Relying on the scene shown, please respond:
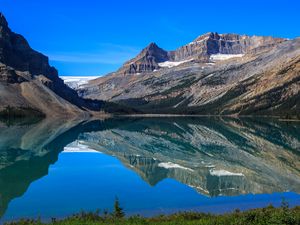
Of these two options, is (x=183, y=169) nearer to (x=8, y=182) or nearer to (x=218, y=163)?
(x=218, y=163)

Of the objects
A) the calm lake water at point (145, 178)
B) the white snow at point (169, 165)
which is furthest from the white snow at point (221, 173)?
the white snow at point (169, 165)

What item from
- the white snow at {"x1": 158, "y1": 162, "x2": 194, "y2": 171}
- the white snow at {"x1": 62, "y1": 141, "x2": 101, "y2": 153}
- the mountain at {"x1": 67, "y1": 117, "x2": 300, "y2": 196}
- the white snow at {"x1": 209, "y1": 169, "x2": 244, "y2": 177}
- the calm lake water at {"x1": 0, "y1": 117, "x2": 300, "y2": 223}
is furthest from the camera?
the white snow at {"x1": 62, "y1": 141, "x2": 101, "y2": 153}

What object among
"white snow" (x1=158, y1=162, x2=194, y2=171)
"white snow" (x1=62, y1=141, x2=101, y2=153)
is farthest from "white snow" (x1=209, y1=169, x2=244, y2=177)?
"white snow" (x1=62, y1=141, x2=101, y2=153)

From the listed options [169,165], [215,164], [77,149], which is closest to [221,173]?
[215,164]

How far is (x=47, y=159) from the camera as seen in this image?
72938 millimetres

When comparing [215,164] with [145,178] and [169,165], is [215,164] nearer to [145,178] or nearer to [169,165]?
[169,165]

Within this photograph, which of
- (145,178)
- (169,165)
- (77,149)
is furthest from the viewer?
(77,149)

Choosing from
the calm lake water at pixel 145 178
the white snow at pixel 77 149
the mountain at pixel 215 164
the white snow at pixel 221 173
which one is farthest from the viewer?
the white snow at pixel 77 149

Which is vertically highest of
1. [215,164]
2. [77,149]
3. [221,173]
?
[77,149]

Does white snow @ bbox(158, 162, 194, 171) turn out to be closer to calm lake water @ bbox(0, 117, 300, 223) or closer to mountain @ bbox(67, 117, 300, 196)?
mountain @ bbox(67, 117, 300, 196)

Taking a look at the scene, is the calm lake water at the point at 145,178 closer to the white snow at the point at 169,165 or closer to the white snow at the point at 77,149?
the white snow at the point at 169,165

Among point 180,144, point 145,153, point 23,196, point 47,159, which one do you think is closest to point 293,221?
point 23,196

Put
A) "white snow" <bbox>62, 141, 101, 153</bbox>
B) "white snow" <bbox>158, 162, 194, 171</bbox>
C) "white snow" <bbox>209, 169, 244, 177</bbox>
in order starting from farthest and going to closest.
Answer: "white snow" <bbox>62, 141, 101, 153</bbox>
"white snow" <bbox>158, 162, 194, 171</bbox>
"white snow" <bbox>209, 169, 244, 177</bbox>

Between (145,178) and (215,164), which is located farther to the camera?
Result: (215,164)
